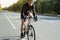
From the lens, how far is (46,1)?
86000 mm

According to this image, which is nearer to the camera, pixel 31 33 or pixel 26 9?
pixel 31 33

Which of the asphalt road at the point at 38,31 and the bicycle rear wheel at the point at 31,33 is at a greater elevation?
the bicycle rear wheel at the point at 31,33

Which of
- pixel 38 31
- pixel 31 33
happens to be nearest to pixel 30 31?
pixel 31 33

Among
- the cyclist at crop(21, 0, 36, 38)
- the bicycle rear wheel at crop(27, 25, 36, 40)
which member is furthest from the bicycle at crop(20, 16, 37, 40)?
the cyclist at crop(21, 0, 36, 38)

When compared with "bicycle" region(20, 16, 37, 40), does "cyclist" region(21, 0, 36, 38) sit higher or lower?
higher

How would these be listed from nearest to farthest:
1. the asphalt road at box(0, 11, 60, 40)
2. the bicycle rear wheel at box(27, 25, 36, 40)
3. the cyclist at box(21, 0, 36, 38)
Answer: the bicycle rear wheel at box(27, 25, 36, 40), the cyclist at box(21, 0, 36, 38), the asphalt road at box(0, 11, 60, 40)

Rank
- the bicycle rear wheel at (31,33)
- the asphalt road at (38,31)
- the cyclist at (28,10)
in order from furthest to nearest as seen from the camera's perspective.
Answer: the asphalt road at (38,31)
the cyclist at (28,10)
the bicycle rear wheel at (31,33)

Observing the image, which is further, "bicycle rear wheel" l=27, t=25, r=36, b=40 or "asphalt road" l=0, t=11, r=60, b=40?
"asphalt road" l=0, t=11, r=60, b=40

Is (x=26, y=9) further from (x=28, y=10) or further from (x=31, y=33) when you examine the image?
(x=31, y=33)

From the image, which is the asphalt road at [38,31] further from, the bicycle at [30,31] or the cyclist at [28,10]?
the cyclist at [28,10]

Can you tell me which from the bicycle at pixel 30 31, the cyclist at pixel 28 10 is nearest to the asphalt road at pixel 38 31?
the bicycle at pixel 30 31

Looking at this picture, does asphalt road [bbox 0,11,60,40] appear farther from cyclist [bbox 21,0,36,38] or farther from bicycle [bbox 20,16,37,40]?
cyclist [bbox 21,0,36,38]

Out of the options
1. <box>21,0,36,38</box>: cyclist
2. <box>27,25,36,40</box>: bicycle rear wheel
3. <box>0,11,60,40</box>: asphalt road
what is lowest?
<box>0,11,60,40</box>: asphalt road

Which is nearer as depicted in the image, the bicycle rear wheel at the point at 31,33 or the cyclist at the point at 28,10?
the bicycle rear wheel at the point at 31,33
